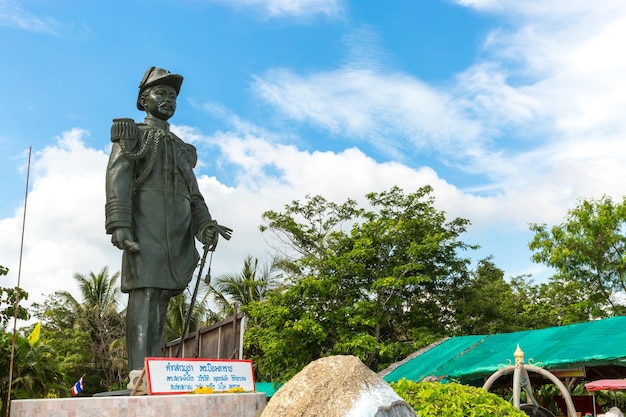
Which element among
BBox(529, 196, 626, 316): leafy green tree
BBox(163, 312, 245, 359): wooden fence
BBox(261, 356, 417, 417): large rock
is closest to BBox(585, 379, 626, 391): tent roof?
BBox(529, 196, 626, 316): leafy green tree

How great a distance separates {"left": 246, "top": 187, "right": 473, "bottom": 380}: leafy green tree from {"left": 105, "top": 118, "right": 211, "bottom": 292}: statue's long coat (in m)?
12.0

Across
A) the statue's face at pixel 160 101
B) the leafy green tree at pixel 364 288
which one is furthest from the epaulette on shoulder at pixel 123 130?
the leafy green tree at pixel 364 288

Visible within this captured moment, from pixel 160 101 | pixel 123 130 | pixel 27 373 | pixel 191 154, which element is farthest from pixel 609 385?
pixel 123 130

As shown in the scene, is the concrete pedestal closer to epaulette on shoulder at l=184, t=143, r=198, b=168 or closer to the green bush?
the green bush

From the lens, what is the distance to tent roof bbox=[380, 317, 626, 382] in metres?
12.1

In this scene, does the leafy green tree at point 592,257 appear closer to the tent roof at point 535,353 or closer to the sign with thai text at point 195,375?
the tent roof at point 535,353

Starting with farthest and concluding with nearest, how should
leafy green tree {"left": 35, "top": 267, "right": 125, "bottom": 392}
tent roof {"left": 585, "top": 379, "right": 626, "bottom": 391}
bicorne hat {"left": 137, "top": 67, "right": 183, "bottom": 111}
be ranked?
leafy green tree {"left": 35, "top": 267, "right": 125, "bottom": 392} → tent roof {"left": 585, "top": 379, "right": 626, "bottom": 391} → bicorne hat {"left": 137, "top": 67, "right": 183, "bottom": 111}

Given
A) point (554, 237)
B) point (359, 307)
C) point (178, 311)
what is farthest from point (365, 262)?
point (178, 311)

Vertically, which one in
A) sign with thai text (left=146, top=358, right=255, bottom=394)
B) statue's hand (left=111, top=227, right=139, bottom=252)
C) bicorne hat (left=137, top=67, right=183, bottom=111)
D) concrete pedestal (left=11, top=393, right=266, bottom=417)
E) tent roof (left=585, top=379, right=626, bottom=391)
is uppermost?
bicorne hat (left=137, top=67, right=183, bottom=111)

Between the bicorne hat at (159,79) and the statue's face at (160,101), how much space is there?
0.05m

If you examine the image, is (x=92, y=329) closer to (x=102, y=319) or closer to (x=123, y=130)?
(x=102, y=319)

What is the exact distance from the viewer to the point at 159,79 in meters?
6.84

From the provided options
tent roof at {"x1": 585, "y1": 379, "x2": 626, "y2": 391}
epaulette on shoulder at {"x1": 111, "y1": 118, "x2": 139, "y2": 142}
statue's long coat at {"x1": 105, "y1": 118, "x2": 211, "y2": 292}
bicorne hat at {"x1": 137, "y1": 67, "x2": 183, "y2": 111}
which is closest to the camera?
statue's long coat at {"x1": 105, "y1": 118, "x2": 211, "y2": 292}

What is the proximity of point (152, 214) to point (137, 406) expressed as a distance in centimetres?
218
